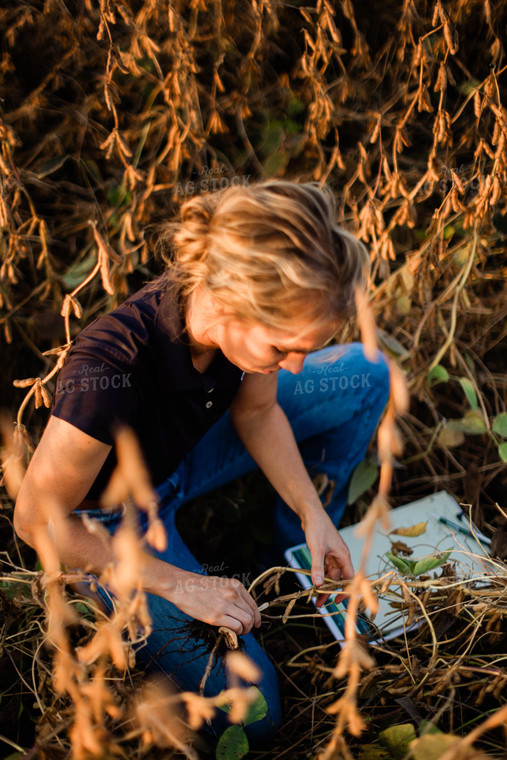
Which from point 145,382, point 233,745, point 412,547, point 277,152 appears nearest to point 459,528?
point 412,547

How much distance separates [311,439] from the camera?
1.30 meters

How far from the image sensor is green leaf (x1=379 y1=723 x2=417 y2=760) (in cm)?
74

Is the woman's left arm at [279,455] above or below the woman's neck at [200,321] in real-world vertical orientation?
below

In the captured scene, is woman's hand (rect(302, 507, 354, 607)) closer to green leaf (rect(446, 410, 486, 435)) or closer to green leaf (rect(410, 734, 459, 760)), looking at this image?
green leaf (rect(410, 734, 459, 760))

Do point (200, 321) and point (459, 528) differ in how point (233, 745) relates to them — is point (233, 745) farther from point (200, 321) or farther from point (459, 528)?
point (459, 528)

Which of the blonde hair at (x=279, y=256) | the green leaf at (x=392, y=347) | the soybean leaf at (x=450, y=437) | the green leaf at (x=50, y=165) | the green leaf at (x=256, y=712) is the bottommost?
the soybean leaf at (x=450, y=437)

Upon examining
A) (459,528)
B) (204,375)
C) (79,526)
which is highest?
(204,375)

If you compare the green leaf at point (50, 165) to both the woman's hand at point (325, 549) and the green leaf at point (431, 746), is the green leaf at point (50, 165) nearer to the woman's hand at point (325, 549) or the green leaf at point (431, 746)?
the woman's hand at point (325, 549)

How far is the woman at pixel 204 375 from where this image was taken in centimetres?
73

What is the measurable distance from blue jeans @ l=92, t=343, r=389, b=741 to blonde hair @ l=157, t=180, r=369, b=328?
17.3 inches

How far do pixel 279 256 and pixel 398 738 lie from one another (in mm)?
643

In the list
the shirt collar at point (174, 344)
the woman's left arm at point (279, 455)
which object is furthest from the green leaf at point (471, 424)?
the shirt collar at point (174, 344)

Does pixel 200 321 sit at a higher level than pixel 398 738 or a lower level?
higher

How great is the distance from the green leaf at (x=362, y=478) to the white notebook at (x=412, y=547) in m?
0.08
